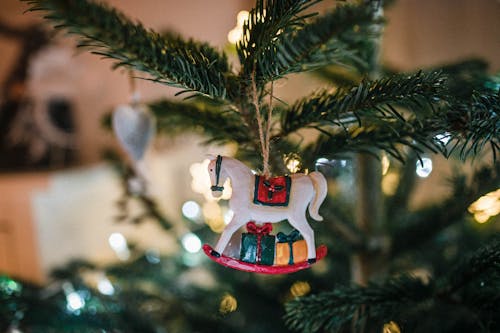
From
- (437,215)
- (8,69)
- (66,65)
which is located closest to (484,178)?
(437,215)

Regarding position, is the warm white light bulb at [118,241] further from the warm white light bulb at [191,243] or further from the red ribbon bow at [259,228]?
the red ribbon bow at [259,228]

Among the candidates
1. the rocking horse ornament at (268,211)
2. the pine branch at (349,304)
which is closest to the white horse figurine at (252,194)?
the rocking horse ornament at (268,211)

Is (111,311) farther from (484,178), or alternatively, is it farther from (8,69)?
(8,69)

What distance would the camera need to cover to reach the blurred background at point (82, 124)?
121 centimetres

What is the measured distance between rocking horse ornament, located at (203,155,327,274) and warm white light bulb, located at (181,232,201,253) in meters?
0.39

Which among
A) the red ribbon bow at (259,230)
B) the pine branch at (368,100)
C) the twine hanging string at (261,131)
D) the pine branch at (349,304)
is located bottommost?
the pine branch at (349,304)

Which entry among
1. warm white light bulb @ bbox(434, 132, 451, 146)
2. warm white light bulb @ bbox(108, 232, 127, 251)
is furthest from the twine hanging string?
warm white light bulb @ bbox(108, 232, 127, 251)

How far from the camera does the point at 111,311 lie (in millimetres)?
676

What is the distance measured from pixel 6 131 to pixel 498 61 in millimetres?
1465

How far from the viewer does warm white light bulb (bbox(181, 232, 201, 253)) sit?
2.65 feet

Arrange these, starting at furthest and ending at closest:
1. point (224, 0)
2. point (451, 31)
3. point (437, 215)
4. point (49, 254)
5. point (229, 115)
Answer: point (224, 0) < point (49, 254) < point (451, 31) < point (437, 215) < point (229, 115)

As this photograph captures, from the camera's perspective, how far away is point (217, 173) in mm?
410

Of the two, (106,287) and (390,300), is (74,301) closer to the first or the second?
(106,287)

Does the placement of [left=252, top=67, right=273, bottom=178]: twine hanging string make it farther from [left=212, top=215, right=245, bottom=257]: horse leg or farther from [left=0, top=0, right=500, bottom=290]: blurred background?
[left=0, top=0, right=500, bottom=290]: blurred background
